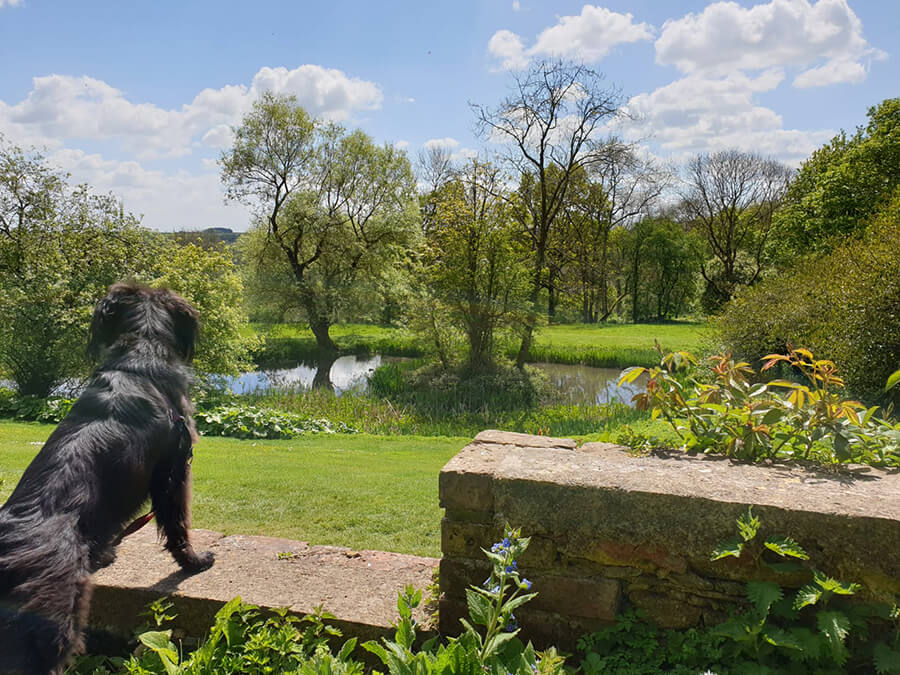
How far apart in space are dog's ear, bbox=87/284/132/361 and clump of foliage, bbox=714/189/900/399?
33.3 feet

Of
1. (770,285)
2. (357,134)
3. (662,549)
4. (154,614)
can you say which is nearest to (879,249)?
(770,285)

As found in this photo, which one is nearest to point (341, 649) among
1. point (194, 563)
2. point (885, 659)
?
point (194, 563)

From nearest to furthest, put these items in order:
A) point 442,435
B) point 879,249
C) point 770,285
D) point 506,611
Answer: point 506,611
point 879,249
point 442,435
point 770,285

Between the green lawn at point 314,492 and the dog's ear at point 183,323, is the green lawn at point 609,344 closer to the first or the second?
the green lawn at point 314,492

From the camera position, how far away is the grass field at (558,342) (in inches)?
813

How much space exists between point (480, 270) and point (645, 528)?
50.5ft

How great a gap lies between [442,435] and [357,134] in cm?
1746

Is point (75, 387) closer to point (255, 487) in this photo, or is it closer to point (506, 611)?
point (255, 487)

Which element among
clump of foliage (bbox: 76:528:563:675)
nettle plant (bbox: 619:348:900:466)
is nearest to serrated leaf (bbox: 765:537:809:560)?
nettle plant (bbox: 619:348:900:466)

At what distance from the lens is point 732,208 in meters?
36.6

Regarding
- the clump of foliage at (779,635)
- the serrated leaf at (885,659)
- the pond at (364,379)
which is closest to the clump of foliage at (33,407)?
the pond at (364,379)

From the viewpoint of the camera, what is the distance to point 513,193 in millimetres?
17891

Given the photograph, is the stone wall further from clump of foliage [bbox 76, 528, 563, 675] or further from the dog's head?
the dog's head

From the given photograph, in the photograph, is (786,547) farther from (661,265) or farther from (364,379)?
(661,265)
